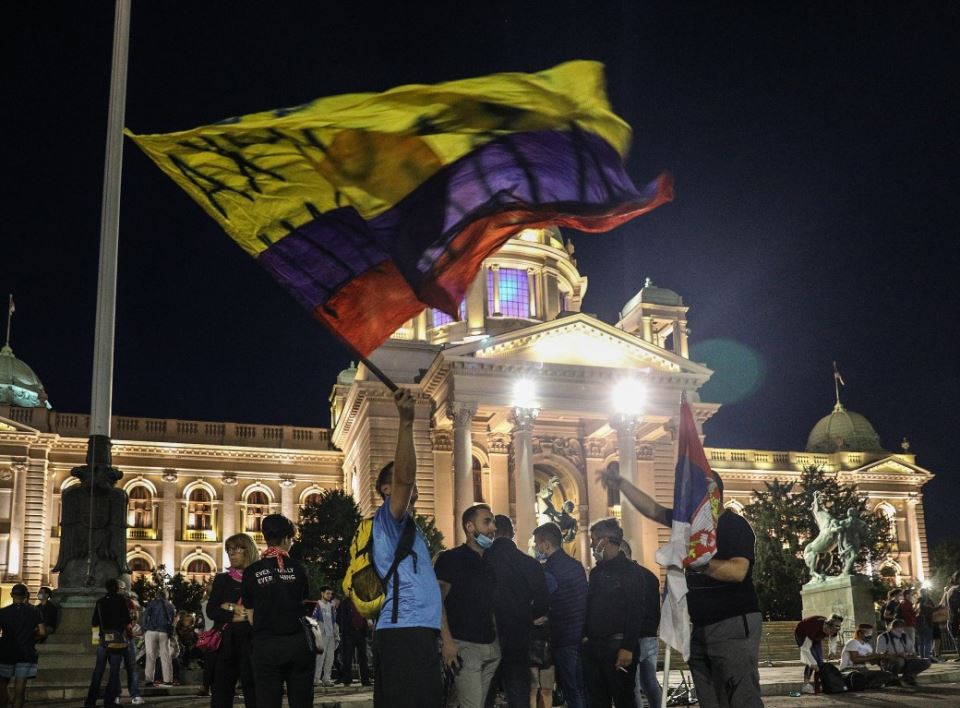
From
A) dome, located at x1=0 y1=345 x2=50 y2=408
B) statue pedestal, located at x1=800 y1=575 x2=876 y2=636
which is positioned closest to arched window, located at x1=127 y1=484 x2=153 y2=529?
dome, located at x1=0 y1=345 x2=50 y2=408

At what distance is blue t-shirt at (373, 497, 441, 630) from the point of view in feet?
19.7

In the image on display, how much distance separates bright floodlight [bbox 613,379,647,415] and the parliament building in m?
0.08

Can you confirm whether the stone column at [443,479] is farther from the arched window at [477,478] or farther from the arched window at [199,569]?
the arched window at [199,569]

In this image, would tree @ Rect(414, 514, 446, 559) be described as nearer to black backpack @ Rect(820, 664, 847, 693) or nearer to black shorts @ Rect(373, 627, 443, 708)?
black backpack @ Rect(820, 664, 847, 693)

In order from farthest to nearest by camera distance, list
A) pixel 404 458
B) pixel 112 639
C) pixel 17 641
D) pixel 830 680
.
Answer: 1. pixel 830 680
2. pixel 112 639
3. pixel 17 641
4. pixel 404 458

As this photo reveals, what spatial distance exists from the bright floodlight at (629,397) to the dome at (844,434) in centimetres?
3169

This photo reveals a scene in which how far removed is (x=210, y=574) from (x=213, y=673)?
47.6m

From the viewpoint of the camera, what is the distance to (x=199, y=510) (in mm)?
55656

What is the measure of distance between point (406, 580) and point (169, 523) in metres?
51.2

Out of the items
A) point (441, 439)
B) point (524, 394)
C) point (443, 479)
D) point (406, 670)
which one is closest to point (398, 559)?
point (406, 670)

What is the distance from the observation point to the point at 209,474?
56.1 meters

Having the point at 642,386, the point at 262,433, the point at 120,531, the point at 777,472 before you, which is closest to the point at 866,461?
the point at 777,472

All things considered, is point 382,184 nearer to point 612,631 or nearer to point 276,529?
point 276,529

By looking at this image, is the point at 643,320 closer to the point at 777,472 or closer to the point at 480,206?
the point at 777,472
